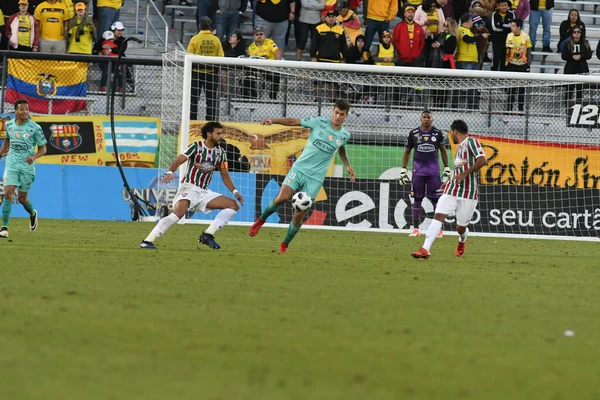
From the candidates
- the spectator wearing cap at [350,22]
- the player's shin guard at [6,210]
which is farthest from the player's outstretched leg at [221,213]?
the spectator wearing cap at [350,22]

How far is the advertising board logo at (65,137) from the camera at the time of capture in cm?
2198

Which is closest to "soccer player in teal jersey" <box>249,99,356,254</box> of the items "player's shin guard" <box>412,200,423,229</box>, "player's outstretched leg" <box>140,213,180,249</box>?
"player's outstretched leg" <box>140,213,180,249</box>

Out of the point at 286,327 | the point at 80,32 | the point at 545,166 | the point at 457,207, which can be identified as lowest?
the point at 286,327

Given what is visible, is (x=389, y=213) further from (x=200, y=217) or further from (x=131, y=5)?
(x=131, y=5)

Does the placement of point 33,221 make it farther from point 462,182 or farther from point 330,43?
point 330,43

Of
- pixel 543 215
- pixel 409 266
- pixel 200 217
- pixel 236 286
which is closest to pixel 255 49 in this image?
pixel 200 217

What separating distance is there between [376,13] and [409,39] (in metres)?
1.44

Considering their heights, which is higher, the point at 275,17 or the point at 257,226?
the point at 275,17

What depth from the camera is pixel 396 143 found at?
841 inches

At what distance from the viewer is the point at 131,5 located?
26328 mm

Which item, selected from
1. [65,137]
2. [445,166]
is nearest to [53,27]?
[65,137]

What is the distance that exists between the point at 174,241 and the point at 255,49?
8.36m

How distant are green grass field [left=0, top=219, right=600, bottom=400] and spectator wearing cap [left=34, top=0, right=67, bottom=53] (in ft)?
35.8

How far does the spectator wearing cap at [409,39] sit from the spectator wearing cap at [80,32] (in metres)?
6.73
